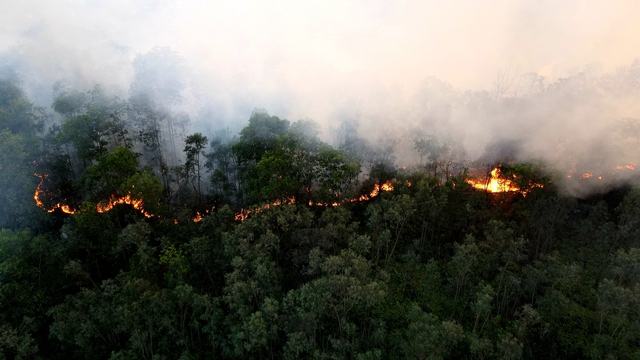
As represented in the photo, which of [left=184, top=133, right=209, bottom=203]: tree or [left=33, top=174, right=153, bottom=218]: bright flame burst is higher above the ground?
[left=184, top=133, right=209, bottom=203]: tree

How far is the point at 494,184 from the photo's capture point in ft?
90.6

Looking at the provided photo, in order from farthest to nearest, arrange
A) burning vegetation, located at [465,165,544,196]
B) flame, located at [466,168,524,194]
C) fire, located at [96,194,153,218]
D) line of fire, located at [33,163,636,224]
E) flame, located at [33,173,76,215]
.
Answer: flame, located at [466,168,524,194], burning vegetation, located at [465,165,544,196], flame, located at [33,173,76,215], line of fire, located at [33,163,636,224], fire, located at [96,194,153,218]

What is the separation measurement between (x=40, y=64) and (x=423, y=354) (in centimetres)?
3905

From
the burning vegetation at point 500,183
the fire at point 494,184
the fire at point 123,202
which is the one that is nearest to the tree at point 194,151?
the fire at point 123,202

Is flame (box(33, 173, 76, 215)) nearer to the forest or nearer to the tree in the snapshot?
the forest

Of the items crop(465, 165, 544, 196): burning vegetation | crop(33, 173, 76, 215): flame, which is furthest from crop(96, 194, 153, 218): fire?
crop(465, 165, 544, 196): burning vegetation

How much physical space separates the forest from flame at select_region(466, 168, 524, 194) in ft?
0.42

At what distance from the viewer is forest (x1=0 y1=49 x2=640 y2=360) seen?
16.6 m

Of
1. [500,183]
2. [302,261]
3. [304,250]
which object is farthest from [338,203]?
[500,183]

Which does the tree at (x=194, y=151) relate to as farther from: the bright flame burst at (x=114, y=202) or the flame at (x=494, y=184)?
the flame at (x=494, y=184)

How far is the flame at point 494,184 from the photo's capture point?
26391 millimetres

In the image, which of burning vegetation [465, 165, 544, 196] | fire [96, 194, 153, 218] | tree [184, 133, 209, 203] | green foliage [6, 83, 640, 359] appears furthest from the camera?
tree [184, 133, 209, 203]

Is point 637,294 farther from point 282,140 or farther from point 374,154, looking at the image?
point 282,140

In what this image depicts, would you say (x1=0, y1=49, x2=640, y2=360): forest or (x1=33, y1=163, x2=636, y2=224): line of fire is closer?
(x1=0, y1=49, x2=640, y2=360): forest
